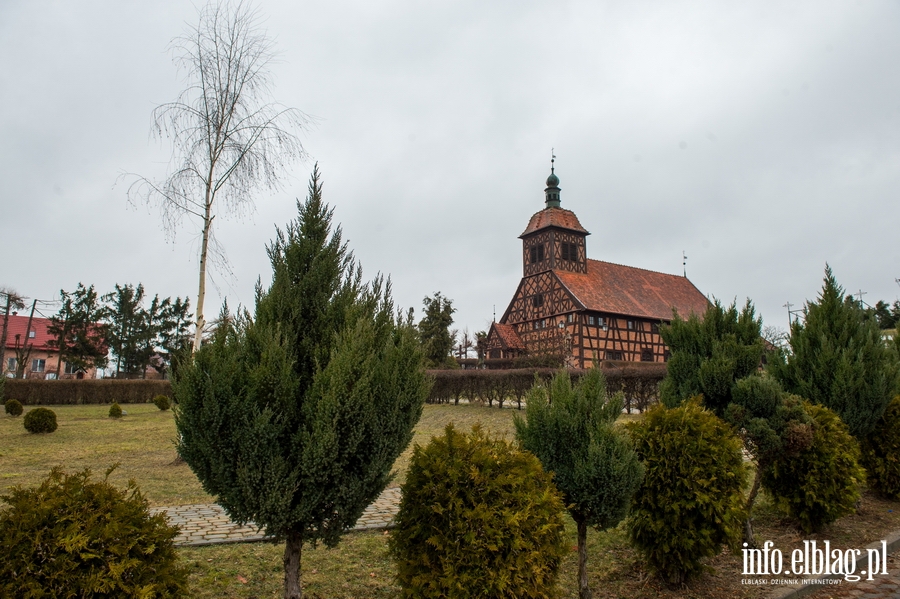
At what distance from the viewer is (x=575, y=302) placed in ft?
131

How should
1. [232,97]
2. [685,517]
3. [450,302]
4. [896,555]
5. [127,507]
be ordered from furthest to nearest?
[450,302]
[232,97]
[896,555]
[685,517]
[127,507]

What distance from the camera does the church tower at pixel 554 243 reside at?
44.1 metres

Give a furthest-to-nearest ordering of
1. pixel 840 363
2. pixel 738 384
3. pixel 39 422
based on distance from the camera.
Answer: pixel 39 422
pixel 840 363
pixel 738 384

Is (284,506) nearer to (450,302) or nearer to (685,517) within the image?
(685,517)

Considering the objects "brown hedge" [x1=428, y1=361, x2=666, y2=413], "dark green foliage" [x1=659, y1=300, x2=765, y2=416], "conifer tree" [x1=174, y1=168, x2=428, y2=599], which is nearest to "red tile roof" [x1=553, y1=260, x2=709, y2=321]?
"brown hedge" [x1=428, y1=361, x2=666, y2=413]

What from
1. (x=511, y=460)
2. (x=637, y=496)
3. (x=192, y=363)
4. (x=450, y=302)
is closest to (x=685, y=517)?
(x=637, y=496)

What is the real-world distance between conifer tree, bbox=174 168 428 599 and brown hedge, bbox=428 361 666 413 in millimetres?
12205

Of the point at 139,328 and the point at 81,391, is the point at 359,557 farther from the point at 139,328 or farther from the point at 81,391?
the point at 139,328

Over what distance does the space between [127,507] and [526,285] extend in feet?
143

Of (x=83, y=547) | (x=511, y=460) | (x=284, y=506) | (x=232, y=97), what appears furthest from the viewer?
(x=232, y=97)

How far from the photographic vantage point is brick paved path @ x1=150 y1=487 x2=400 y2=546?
18.5 feet

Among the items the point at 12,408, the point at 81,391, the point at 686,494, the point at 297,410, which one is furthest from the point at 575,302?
the point at 297,410

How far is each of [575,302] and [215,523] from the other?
35.5 m

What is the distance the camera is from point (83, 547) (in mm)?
2631
